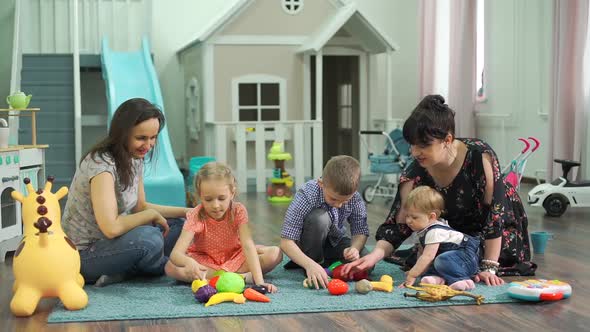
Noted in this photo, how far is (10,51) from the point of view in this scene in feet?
24.4

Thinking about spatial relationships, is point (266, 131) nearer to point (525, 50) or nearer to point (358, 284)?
point (525, 50)

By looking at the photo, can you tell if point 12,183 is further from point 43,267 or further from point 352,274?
point 352,274

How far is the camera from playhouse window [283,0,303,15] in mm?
7695

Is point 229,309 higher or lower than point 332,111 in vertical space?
lower

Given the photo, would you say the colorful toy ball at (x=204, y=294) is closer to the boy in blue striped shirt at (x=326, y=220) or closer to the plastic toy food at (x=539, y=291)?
the boy in blue striped shirt at (x=326, y=220)

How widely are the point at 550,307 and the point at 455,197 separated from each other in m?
0.60

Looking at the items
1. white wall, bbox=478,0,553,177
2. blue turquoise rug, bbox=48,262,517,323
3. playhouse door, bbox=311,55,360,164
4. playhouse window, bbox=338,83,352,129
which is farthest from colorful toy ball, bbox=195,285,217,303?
playhouse window, bbox=338,83,352,129

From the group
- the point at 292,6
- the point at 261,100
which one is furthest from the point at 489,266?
the point at 292,6

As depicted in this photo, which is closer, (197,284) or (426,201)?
(197,284)

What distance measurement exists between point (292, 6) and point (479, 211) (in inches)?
196

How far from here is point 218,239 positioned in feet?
10.0

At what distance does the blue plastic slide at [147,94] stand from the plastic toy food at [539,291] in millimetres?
2951

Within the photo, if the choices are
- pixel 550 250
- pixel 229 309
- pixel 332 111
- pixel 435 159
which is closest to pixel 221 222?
pixel 229 309

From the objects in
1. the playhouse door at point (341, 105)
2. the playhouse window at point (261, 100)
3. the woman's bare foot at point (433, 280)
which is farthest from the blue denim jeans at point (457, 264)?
the playhouse door at point (341, 105)
